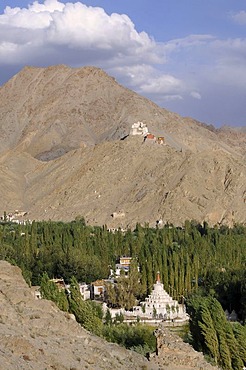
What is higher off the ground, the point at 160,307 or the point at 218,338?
the point at 218,338

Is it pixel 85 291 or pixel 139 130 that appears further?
pixel 139 130

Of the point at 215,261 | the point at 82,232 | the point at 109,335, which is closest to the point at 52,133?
the point at 82,232

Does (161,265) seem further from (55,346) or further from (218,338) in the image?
(55,346)

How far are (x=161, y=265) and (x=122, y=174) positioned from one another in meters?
50.4

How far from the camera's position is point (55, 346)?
16.5m

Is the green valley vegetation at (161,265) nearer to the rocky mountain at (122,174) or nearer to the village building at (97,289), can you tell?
the village building at (97,289)

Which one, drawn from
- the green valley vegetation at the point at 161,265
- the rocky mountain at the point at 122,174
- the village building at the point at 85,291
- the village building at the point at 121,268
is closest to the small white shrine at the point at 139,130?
the rocky mountain at the point at 122,174

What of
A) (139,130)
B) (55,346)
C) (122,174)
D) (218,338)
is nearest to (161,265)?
(218,338)

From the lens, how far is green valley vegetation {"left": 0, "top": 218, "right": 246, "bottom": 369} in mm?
28936

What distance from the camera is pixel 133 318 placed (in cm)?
4275

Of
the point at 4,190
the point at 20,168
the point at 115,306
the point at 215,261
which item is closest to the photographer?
the point at 115,306

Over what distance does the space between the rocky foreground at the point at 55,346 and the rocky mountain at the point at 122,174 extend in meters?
66.9

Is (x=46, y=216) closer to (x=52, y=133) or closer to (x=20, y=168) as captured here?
(x=20, y=168)

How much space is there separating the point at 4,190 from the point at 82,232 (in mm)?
39405
